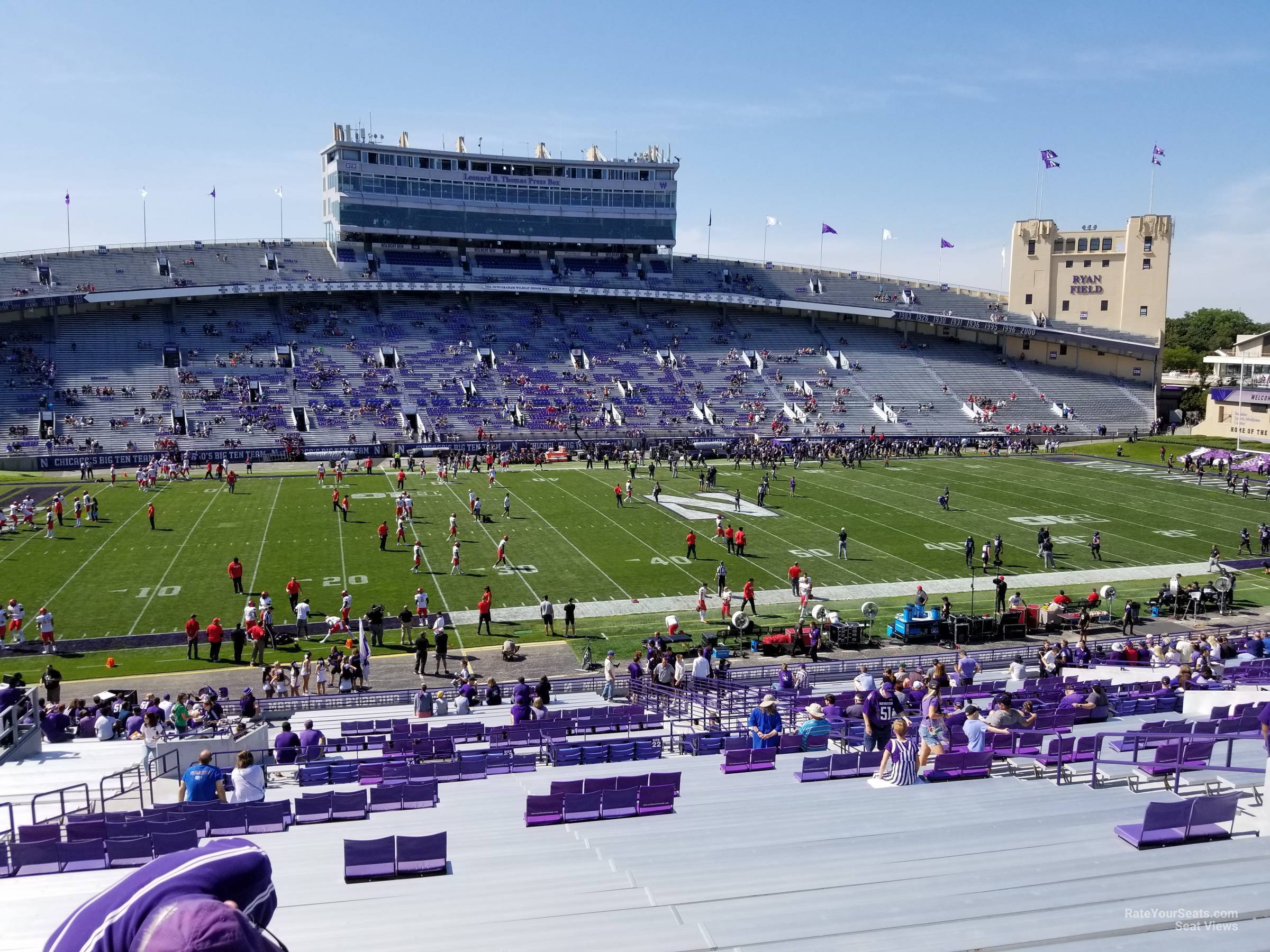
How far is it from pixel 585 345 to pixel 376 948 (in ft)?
208

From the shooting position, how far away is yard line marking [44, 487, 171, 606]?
25.3 m

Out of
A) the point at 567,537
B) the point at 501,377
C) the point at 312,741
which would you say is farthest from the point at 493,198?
the point at 312,741

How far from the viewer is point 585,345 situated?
6850 cm

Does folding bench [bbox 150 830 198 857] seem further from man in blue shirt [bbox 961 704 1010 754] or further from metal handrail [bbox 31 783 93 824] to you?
man in blue shirt [bbox 961 704 1010 754]

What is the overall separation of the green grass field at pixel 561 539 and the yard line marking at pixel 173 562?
0.25 ft

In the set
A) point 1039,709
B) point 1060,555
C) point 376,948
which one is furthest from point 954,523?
point 376,948

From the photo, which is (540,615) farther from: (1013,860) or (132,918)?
(132,918)

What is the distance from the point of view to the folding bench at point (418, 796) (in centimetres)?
1030

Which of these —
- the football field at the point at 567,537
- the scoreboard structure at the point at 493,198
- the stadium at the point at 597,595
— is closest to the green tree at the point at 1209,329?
the stadium at the point at 597,595

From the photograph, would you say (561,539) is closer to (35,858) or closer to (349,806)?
(349,806)

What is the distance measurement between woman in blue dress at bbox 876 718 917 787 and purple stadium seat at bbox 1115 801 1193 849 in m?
2.66

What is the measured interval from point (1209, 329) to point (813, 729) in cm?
12748
